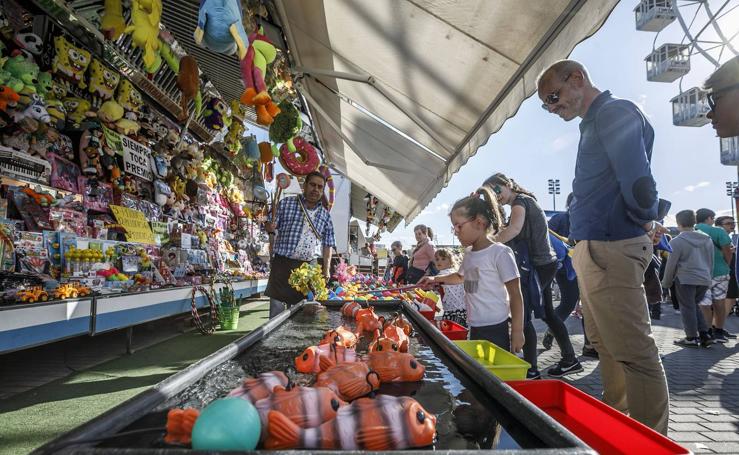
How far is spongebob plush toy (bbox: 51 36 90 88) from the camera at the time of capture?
13.4 ft

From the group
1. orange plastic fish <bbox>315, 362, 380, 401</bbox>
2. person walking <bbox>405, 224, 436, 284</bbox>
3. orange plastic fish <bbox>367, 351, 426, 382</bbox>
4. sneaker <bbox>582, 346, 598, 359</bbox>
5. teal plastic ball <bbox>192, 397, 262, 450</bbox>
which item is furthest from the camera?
person walking <bbox>405, 224, 436, 284</bbox>

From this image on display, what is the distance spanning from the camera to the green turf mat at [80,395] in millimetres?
2467

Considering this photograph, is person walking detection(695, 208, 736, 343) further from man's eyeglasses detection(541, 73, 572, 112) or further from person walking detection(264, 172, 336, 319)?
person walking detection(264, 172, 336, 319)

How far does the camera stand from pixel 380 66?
5.20m

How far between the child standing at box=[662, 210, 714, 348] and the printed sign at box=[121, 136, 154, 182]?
7685 millimetres

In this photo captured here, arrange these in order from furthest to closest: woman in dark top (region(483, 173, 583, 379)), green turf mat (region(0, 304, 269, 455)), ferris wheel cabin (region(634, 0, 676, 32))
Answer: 1. ferris wheel cabin (region(634, 0, 676, 32))
2. woman in dark top (region(483, 173, 583, 379))
3. green turf mat (region(0, 304, 269, 455))

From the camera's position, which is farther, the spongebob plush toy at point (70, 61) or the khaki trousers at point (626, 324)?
the spongebob plush toy at point (70, 61)

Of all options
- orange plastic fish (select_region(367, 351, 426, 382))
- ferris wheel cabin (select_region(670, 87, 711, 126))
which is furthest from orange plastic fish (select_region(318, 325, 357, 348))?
ferris wheel cabin (select_region(670, 87, 711, 126))

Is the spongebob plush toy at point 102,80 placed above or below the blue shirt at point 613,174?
above

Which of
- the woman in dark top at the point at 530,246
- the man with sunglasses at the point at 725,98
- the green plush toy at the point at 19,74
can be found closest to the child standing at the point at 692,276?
the woman in dark top at the point at 530,246

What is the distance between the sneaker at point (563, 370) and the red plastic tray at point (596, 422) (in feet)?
9.73

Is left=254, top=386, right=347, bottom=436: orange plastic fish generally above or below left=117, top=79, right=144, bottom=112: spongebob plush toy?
below

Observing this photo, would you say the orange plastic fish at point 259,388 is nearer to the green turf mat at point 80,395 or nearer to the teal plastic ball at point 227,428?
the teal plastic ball at point 227,428

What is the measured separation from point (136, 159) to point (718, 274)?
8.75 m
